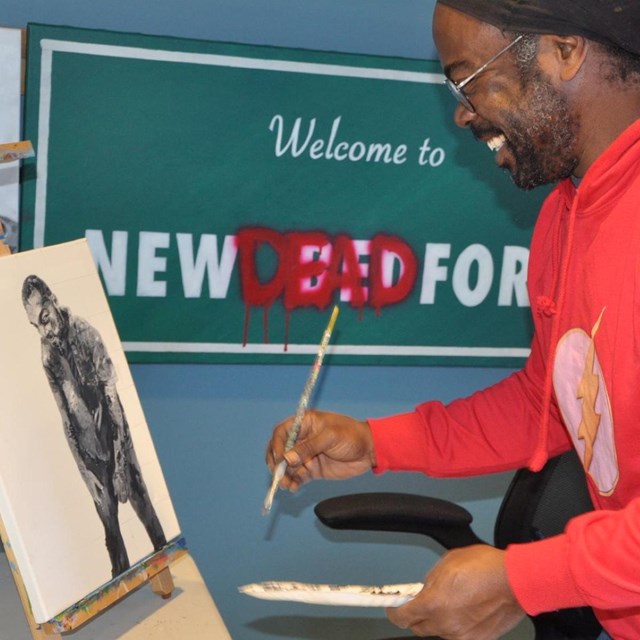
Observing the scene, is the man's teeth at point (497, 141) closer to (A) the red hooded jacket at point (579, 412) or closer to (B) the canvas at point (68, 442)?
(A) the red hooded jacket at point (579, 412)

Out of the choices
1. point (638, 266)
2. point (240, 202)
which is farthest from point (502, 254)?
point (638, 266)

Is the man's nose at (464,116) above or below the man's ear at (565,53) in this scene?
below

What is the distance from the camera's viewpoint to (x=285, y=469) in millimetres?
1452

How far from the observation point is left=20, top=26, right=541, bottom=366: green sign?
5.68 feet

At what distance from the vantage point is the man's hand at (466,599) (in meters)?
1.14

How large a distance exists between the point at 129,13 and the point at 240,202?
0.35m

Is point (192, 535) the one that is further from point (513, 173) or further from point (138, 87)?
point (513, 173)

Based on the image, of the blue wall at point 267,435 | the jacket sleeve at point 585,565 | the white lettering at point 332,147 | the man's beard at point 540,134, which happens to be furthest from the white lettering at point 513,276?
the jacket sleeve at point 585,565

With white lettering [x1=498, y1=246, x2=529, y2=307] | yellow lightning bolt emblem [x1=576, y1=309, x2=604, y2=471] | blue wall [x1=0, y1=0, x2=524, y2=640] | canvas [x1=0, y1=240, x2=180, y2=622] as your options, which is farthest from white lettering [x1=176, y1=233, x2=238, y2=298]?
yellow lightning bolt emblem [x1=576, y1=309, x2=604, y2=471]

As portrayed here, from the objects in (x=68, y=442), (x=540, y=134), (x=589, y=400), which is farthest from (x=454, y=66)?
(x=68, y=442)

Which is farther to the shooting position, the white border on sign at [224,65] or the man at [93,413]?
the white border on sign at [224,65]

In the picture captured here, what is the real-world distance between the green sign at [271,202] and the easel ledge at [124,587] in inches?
20.7

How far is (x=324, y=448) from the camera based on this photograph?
1477mm

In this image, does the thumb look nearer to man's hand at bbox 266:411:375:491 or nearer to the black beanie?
man's hand at bbox 266:411:375:491
